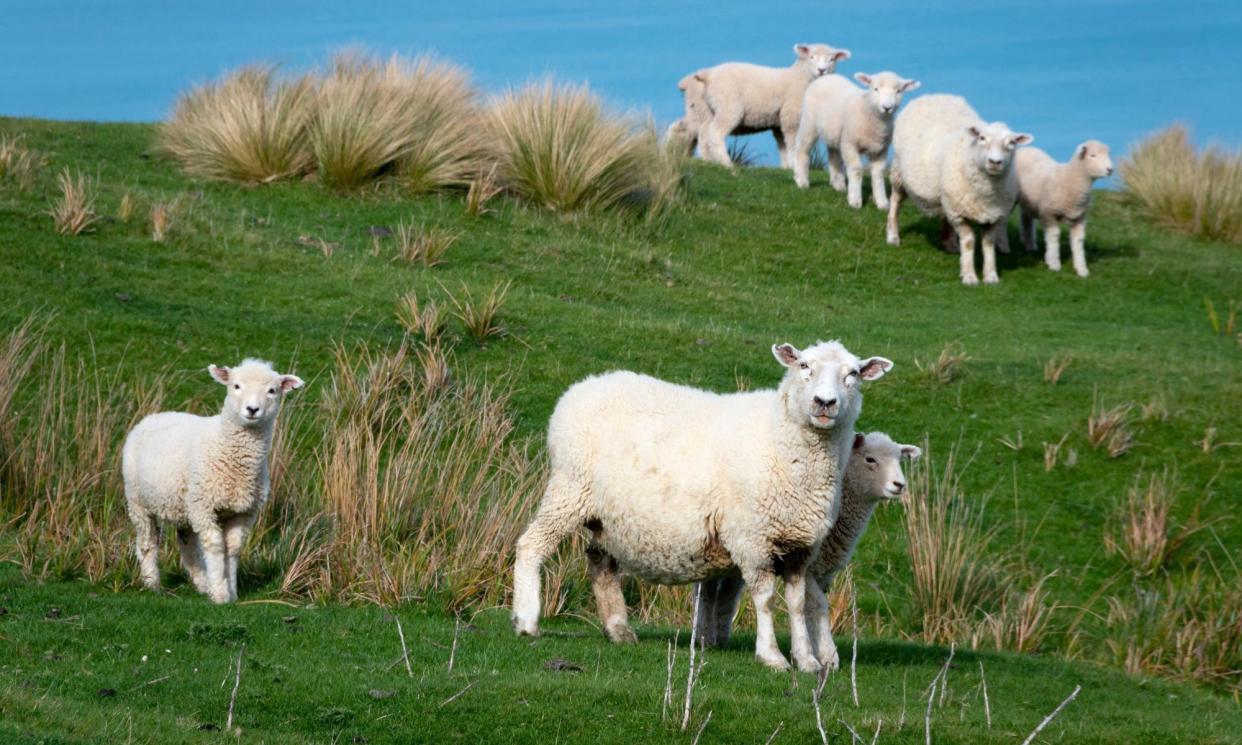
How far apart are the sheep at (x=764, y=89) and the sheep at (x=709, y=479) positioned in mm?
21913

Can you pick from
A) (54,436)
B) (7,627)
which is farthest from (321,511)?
(7,627)

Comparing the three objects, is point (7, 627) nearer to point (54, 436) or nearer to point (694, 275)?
point (54, 436)

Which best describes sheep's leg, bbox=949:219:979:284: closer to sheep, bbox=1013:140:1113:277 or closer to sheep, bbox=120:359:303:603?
sheep, bbox=1013:140:1113:277

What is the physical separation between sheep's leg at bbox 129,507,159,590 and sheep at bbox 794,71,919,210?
16.5 metres

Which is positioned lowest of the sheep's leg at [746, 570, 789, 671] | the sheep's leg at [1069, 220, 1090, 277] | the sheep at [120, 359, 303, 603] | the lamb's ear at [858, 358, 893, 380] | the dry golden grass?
the sheep's leg at [746, 570, 789, 671]

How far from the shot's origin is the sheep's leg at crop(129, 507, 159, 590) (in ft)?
35.7

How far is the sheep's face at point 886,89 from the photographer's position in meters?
24.7

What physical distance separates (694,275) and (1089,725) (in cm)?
1450

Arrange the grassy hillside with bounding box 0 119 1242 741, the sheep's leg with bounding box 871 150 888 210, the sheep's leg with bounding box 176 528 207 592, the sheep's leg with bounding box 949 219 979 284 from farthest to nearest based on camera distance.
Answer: the sheep's leg with bounding box 871 150 888 210
the sheep's leg with bounding box 949 219 979 284
the sheep's leg with bounding box 176 528 207 592
the grassy hillside with bounding box 0 119 1242 741

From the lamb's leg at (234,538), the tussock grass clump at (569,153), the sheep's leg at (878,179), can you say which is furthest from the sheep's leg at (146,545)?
the sheep's leg at (878,179)

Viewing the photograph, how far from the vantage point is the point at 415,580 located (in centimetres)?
1116

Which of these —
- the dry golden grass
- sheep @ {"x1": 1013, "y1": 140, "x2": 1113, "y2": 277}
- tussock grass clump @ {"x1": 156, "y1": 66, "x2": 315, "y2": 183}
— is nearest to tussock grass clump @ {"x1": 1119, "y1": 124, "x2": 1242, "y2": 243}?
sheep @ {"x1": 1013, "y1": 140, "x2": 1113, "y2": 277}

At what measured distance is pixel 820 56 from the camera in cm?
3055

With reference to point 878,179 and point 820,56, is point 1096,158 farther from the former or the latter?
point 820,56
